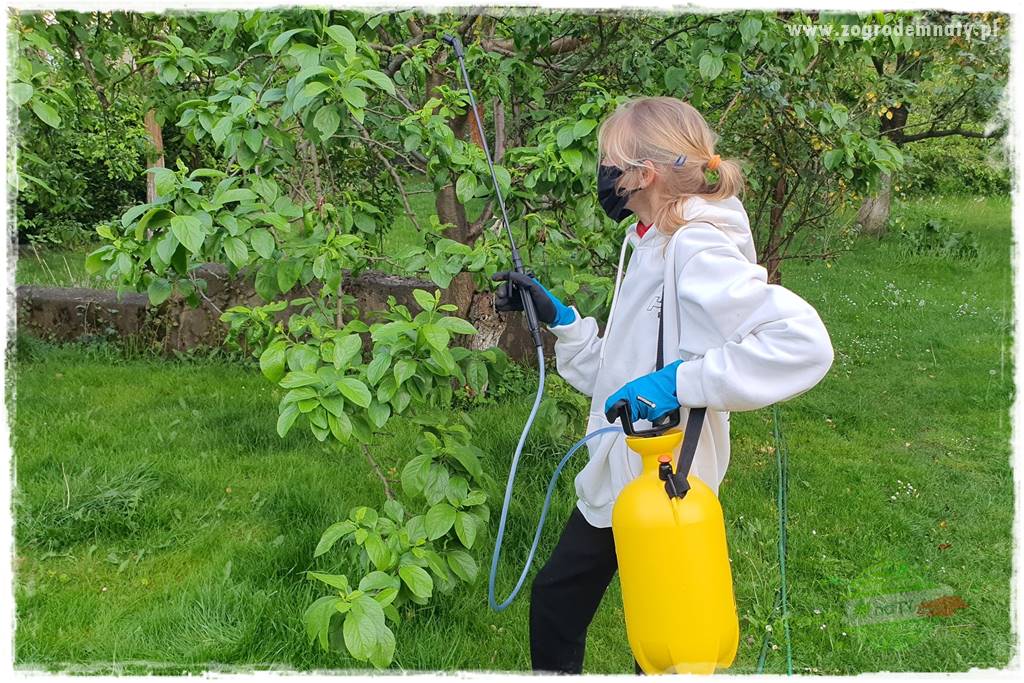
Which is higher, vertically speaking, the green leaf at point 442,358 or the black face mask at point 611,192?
the black face mask at point 611,192

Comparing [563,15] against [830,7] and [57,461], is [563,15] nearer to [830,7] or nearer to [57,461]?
[830,7]

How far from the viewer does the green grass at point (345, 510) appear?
2713 millimetres

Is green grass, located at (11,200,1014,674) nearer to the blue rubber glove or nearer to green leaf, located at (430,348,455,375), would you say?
green leaf, located at (430,348,455,375)

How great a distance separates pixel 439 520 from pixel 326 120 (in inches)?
43.2

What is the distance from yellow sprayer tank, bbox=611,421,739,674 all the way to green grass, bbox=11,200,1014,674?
1015mm

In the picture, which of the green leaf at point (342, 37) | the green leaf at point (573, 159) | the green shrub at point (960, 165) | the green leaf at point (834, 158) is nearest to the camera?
the green leaf at point (342, 37)

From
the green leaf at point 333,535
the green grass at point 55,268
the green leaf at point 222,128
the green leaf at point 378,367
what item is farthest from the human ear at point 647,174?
the green grass at point 55,268

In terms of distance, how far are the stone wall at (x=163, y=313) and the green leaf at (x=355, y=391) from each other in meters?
2.88

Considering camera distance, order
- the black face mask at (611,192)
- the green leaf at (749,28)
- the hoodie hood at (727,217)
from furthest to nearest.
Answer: the green leaf at (749,28)
the black face mask at (611,192)
the hoodie hood at (727,217)

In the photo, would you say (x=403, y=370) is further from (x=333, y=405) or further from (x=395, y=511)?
(x=395, y=511)

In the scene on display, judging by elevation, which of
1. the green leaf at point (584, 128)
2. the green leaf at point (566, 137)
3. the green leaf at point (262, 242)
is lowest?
the green leaf at point (262, 242)

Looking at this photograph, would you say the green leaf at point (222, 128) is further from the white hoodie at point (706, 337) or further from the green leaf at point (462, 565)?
the green leaf at point (462, 565)

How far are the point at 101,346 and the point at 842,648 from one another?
4.42m

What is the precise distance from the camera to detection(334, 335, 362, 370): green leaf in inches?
83.1
